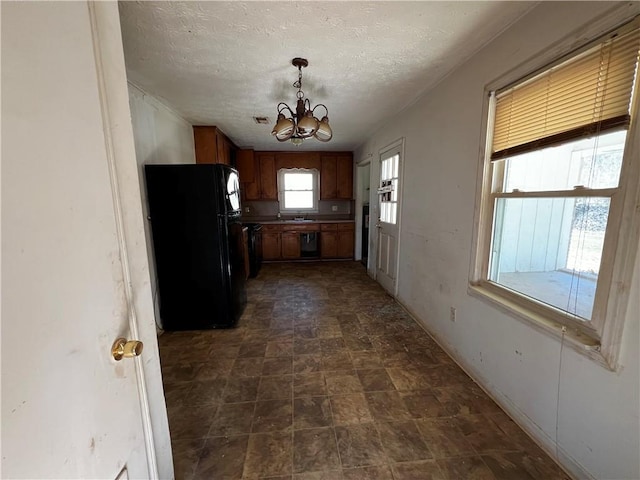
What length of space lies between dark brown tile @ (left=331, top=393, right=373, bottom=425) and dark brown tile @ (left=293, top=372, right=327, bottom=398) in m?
0.12

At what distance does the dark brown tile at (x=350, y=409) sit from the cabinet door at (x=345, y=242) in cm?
390

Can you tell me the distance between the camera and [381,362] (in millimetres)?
2164

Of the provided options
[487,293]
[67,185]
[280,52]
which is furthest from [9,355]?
[487,293]

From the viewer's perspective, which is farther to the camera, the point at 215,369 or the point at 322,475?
the point at 215,369

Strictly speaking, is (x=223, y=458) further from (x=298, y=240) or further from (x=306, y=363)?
(x=298, y=240)

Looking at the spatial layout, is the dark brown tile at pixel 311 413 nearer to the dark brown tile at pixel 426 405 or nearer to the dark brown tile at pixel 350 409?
the dark brown tile at pixel 350 409

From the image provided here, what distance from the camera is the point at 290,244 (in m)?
5.46

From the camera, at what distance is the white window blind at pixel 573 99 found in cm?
108

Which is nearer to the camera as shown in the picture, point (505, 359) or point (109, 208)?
point (109, 208)

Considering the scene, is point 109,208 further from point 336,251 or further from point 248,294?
point 336,251

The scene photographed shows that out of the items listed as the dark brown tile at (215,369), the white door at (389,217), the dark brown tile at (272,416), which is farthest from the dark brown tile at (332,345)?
the white door at (389,217)

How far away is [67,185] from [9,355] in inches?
14.1

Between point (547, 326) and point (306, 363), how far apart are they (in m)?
1.61

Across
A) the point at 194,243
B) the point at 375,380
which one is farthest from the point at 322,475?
the point at 194,243
